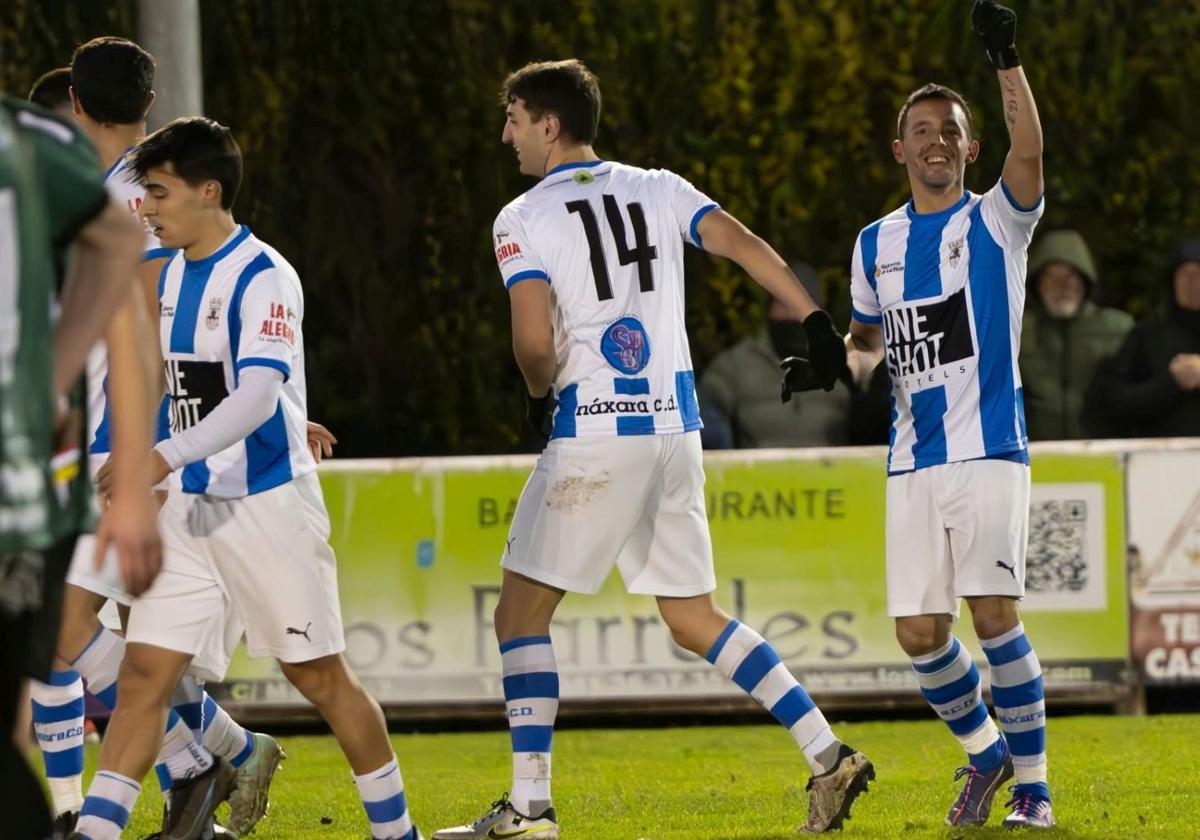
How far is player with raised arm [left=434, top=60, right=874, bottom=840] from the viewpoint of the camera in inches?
252

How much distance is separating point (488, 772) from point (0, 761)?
5.19 meters

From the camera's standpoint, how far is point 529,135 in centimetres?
655

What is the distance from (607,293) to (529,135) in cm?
53

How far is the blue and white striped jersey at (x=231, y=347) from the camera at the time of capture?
5.66 meters

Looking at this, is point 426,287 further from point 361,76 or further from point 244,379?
point 244,379

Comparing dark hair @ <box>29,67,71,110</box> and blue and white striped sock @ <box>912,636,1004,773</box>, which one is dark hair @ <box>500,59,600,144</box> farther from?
blue and white striped sock @ <box>912,636,1004,773</box>

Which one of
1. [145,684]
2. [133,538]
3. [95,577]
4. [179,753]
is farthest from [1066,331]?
[133,538]

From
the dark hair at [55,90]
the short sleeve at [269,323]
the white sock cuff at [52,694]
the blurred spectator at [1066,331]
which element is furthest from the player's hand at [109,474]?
the blurred spectator at [1066,331]

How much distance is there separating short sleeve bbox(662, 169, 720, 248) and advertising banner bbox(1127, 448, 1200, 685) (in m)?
3.90

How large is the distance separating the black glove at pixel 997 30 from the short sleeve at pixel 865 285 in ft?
2.36

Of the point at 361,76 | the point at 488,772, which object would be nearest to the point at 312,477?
the point at 488,772

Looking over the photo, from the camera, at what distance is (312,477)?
5.84 meters

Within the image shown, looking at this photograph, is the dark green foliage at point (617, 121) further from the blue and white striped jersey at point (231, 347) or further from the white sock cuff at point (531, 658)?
the blue and white striped jersey at point (231, 347)

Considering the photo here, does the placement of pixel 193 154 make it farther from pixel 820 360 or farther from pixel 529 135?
pixel 820 360
